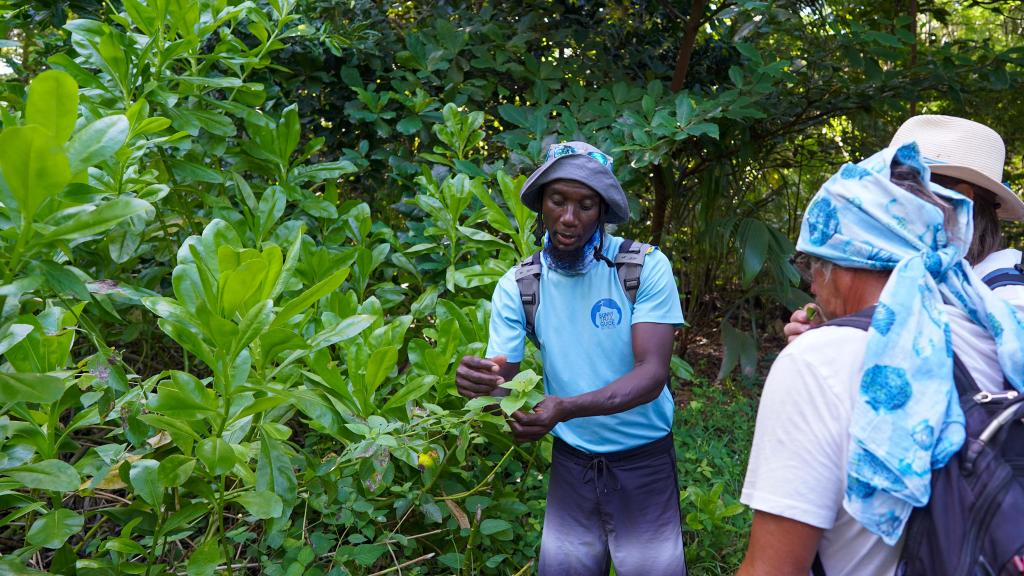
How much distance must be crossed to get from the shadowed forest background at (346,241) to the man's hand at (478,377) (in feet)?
0.37

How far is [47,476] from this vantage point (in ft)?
6.61

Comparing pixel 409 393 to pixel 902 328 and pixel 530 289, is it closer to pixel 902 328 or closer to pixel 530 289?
pixel 530 289

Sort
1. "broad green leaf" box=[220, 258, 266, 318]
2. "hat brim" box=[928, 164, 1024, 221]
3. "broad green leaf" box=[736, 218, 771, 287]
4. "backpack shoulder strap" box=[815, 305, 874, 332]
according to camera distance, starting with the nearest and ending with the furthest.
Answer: "backpack shoulder strap" box=[815, 305, 874, 332]
"broad green leaf" box=[220, 258, 266, 318]
"hat brim" box=[928, 164, 1024, 221]
"broad green leaf" box=[736, 218, 771, 287]

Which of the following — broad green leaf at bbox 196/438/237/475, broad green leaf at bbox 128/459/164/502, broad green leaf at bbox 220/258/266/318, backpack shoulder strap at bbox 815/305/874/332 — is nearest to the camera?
backpack shoulder strap at bbox 815/305/874/332

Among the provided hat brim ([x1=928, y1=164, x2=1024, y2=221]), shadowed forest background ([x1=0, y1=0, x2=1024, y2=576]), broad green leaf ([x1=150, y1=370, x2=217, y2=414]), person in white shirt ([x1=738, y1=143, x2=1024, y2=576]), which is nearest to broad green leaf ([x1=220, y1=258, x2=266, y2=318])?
shadowed forest background ([x1=0, y1=0, x2=1024, y2=576])

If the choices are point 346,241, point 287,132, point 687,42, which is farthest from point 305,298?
point 687,42

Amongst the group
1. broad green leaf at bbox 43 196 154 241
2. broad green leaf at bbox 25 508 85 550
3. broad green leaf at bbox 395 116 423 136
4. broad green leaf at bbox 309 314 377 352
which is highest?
broad green leaf at bbox 395 116 423 136

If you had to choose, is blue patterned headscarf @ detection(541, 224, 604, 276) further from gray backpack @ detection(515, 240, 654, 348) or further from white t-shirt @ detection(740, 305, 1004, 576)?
white t-shirt @ detection(740, 305, 1004, 576)

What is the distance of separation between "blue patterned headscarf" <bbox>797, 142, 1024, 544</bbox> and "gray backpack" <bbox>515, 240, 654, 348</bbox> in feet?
3.49

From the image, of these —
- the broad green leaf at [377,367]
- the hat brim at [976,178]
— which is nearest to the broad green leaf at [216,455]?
the broad green leaf at [377,367]

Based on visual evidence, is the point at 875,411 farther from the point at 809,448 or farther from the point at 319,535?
the point at 319,535

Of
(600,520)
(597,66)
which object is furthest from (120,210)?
(597,66)

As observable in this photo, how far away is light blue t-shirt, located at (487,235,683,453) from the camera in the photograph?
2576 mm

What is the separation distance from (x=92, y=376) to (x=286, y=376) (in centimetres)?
49
